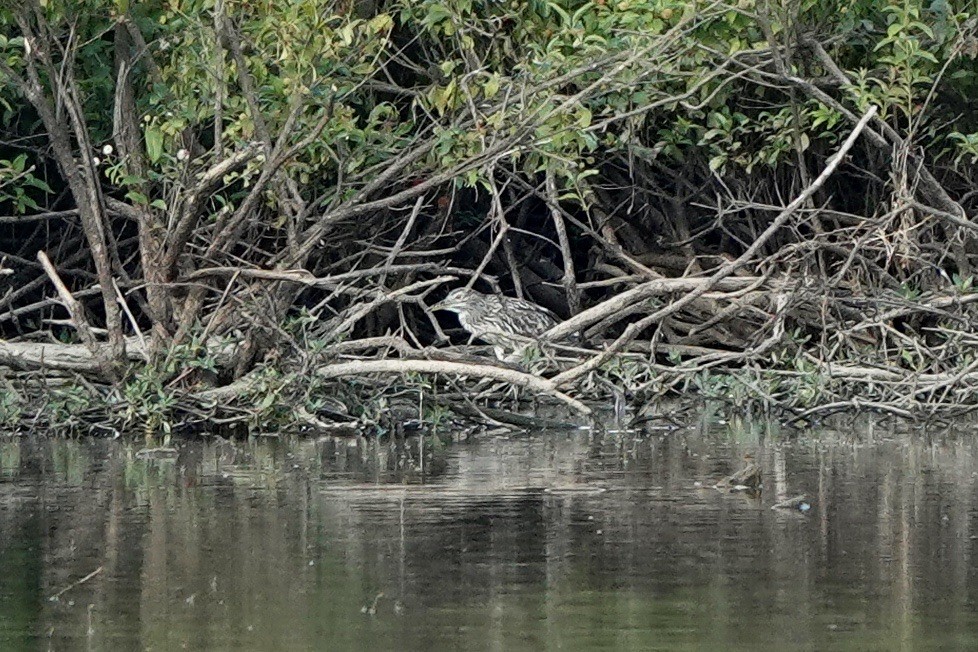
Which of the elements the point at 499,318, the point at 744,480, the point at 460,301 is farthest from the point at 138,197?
the point at 744,480

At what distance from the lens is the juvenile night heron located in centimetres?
1232

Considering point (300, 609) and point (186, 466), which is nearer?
point (300, 609)

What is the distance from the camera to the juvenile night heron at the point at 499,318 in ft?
40.4

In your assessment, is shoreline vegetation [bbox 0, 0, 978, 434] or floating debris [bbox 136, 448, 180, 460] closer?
floating debris [bbox 136, 448, 180, 460]

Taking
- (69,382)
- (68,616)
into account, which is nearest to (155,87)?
(69,382)

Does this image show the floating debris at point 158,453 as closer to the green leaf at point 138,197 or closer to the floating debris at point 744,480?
the green leaf at point 138,197

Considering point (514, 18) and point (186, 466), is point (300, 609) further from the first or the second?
point (514, 18)

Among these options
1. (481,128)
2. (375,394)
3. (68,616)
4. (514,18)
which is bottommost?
(68,616)

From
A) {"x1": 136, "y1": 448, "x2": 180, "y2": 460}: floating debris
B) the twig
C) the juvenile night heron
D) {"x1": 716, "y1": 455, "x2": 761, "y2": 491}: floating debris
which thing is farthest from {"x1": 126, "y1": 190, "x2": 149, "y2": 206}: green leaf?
the twig

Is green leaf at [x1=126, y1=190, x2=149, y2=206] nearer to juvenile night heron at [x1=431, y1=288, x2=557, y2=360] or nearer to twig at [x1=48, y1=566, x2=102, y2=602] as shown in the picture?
juvenile night heron at [x1=431, y1=288, x2=557, y2=360]

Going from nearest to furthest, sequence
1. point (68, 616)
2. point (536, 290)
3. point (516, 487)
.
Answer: point (68, 616) → point (516, 487) → point (536, 290)

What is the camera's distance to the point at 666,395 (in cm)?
1297

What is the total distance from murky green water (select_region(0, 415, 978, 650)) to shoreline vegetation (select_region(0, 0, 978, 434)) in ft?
2.76

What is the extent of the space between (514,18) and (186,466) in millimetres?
3701
